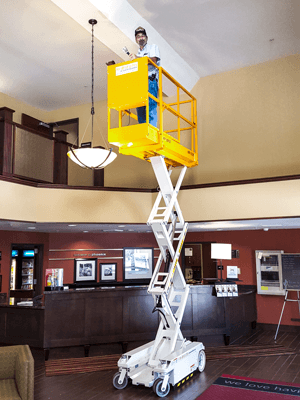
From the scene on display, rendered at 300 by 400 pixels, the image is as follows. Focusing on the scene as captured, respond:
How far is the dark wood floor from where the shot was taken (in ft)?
16.7

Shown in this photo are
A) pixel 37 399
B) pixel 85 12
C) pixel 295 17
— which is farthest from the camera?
pixel 295 17

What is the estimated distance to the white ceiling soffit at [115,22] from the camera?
5.70 metres

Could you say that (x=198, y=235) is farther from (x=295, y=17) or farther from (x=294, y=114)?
(x=295, y=17)

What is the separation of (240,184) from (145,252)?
3803mm

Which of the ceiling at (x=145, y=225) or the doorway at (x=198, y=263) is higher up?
the ceiling at (x=145, y=225)

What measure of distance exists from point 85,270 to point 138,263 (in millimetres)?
1758

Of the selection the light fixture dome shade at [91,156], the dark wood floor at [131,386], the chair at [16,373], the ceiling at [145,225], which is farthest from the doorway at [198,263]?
the chair at [16,373]

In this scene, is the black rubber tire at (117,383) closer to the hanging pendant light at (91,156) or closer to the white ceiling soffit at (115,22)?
the hanging pendant light at (91,156)

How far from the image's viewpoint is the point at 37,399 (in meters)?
4.95

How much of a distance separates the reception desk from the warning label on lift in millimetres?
4207

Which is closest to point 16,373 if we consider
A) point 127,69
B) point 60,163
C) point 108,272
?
point 127,69

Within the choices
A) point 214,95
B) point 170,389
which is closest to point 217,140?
point 214,95

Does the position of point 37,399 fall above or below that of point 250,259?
below

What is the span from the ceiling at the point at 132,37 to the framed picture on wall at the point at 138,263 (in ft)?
6.13
